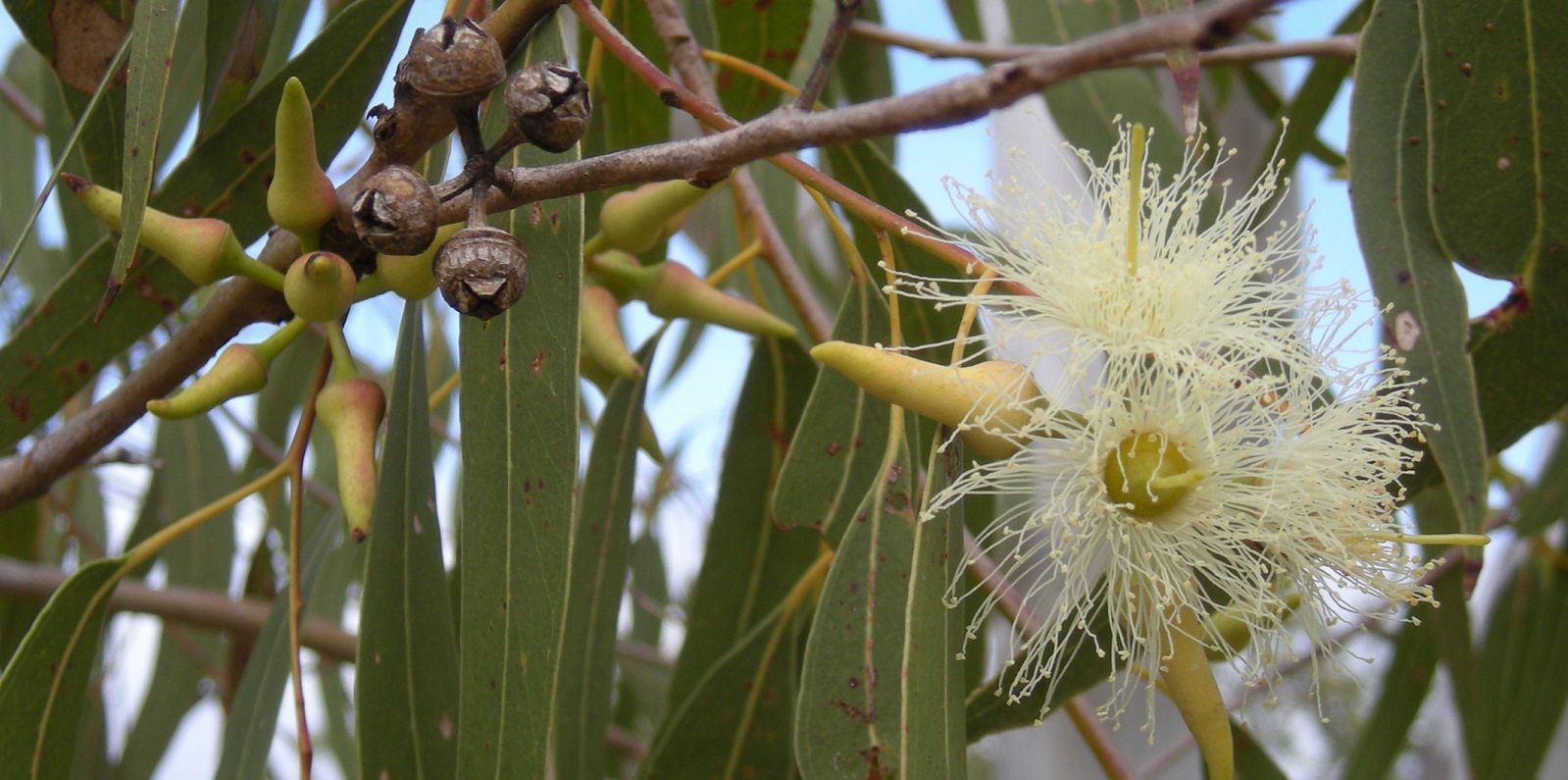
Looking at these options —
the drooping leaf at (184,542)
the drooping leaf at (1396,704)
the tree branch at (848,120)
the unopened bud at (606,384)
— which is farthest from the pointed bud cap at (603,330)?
the drooping leaf at (1396,704)

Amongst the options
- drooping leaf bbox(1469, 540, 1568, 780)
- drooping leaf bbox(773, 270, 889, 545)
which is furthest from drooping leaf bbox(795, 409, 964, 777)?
drooping leaf bbox(1469, 540, 1568, 780)

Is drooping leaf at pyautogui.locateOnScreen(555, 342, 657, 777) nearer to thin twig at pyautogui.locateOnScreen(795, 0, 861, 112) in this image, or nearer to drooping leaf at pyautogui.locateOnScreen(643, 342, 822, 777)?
drooping leaf at pyautogui.locateOnScreen(643, 342, 822, 777)

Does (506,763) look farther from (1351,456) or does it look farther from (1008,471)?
(1351,456)

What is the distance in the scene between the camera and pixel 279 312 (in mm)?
913

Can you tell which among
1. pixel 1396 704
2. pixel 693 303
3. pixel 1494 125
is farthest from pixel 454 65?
pixel 1396 704

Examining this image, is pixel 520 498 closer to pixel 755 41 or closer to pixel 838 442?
pixel 838 442

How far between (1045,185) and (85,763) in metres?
1.34

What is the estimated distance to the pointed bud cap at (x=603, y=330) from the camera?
1.03m

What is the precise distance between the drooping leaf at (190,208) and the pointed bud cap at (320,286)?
28cm

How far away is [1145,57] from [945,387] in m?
0.78

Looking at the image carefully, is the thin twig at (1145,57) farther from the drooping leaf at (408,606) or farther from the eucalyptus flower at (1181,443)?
the drooping leaf at (408,606)

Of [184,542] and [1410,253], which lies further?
[184,542]

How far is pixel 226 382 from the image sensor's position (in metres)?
0.86

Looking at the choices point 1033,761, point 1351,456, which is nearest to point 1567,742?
point 1033,761
